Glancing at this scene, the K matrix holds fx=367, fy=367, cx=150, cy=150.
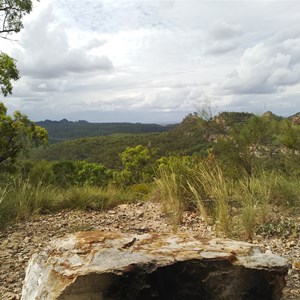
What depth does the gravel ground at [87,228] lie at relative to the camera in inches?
128

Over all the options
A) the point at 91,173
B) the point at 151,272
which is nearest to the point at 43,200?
the point at 151,272

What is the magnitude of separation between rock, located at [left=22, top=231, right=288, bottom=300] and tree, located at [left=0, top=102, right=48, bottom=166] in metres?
9.38

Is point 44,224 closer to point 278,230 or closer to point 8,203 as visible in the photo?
point 8,203

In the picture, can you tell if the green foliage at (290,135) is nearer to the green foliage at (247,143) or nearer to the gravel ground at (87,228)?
the green foliage at (247,143)

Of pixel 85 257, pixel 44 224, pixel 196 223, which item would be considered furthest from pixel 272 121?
pixel 85 257

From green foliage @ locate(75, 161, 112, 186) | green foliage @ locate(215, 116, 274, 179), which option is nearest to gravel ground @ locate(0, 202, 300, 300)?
green foliage @ locate(215, 116, 274, 179)

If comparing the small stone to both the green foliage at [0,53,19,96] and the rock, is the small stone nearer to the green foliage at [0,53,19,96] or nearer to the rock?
the rock

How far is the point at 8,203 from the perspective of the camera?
532 centimetres

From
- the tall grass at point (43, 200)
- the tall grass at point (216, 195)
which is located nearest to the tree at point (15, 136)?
the tall grass at point (43, 200)

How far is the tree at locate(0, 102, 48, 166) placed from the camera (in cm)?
1131

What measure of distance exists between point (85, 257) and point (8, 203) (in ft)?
10.7

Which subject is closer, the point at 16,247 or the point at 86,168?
the point at 16,247

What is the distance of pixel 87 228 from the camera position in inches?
180

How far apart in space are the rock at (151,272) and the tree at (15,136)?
369 inches
